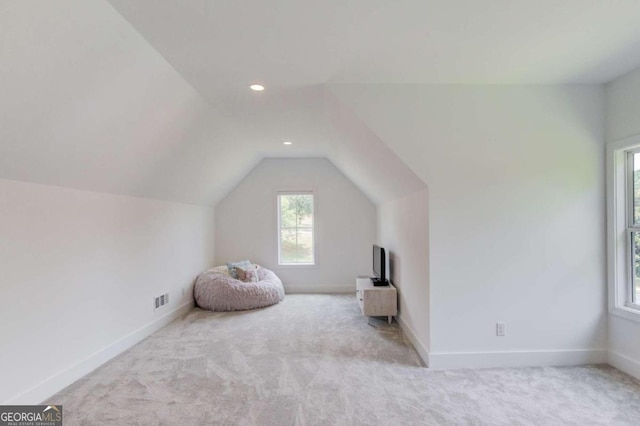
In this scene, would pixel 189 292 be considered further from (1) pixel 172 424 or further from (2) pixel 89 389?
(1) pixel 172 424

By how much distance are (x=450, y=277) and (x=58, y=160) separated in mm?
3238

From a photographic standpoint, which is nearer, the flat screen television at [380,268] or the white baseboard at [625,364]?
the white baseboard at [625,364]

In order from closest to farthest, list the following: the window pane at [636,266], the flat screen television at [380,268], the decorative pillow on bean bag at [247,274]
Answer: the window pane at [636,266] → the flat screen television at [380,268] → the decorative pillow on bean bag at [247,274]

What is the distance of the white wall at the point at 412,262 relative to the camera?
310cm

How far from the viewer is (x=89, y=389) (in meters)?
2.58

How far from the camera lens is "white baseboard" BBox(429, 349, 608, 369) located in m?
2.96

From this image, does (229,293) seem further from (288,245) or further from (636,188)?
(636,188)

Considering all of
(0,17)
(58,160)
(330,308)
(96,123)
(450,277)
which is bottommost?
(330,308)

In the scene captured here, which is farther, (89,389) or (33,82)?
(89,389)

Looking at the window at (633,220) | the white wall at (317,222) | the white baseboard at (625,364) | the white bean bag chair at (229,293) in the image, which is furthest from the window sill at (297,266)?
the window at (633,220)

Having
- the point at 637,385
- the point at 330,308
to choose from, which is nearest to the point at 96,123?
the point at 330,308

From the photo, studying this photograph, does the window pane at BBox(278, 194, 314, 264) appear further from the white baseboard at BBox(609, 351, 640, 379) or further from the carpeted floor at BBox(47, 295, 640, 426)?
the white baseboard at BBox(609, 351, 640, 379)

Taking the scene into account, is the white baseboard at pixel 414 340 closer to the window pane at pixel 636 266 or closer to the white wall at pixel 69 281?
the window pane at pixel 636 266

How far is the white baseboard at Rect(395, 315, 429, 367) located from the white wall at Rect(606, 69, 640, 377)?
1.62 metres
